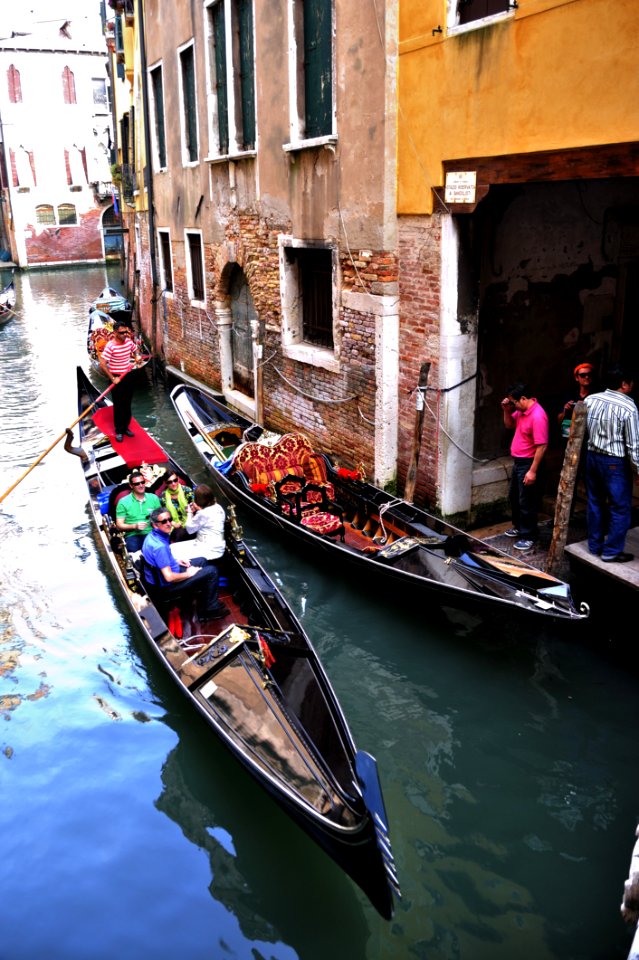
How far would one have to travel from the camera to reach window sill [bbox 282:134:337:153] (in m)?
6.40

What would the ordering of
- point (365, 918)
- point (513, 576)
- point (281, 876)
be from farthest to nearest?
point (513, 576), point (281, 876), point (365, 918)

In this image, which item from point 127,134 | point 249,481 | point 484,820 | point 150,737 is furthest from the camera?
point 127,134

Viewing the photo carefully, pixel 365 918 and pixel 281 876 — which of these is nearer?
pixel 365 918

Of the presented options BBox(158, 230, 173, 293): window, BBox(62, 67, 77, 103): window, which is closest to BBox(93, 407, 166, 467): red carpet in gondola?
BBox(158, 230, 173, 293): window

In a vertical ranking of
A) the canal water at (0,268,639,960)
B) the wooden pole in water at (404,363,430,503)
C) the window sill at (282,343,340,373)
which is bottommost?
the canal water at (0,268,639,960)

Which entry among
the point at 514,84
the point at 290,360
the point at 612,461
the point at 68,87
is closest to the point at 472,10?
the point at 514,84

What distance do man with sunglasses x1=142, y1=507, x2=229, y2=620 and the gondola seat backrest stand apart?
1.85 m

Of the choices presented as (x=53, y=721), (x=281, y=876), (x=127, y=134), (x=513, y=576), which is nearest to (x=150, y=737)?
(x=53, y=721)

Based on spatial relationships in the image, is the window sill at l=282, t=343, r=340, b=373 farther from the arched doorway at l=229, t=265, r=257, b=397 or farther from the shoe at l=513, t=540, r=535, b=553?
the shoe at l=513, t=540, r=535, b=553

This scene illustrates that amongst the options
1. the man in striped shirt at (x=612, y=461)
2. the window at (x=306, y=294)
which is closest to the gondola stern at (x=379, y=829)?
the man in striped shirt at (x=612, y=461)

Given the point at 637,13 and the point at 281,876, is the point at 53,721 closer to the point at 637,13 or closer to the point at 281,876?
the point at 281,876

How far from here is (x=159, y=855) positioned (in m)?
3.59

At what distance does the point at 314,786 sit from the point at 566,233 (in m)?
4.68

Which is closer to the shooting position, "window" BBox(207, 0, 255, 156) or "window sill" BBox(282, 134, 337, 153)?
"window sill" BBox(282, 134, 337, 153)
